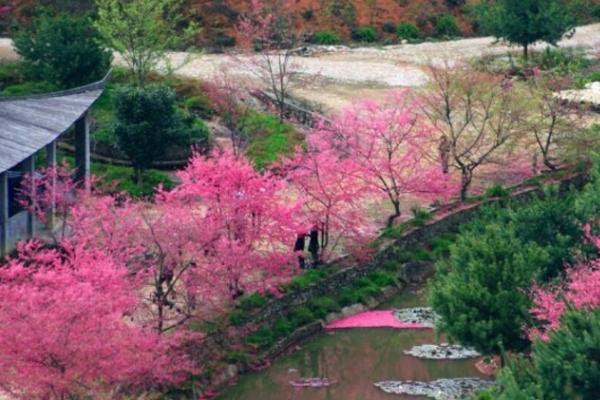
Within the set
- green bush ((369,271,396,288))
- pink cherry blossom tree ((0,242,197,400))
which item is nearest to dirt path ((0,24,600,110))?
green bush ((369,271,396,288))

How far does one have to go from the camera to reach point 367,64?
73.4m

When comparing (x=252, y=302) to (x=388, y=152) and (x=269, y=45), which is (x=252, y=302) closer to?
(x=388, y=152)

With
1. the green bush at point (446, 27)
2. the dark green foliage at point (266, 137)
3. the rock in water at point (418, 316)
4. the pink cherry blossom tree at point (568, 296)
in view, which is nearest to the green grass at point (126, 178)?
the dark green foliage at point (266, 137)

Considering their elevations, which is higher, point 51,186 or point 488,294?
point 51,186

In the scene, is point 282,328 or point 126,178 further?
point 126,178

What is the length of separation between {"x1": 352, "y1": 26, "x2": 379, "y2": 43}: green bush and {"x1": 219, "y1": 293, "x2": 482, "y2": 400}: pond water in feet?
126

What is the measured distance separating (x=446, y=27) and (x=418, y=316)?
132 ft

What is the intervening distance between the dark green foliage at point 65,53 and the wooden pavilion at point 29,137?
31.5ft

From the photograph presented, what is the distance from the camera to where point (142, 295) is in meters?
39.5

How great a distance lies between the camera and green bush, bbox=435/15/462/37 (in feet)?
268

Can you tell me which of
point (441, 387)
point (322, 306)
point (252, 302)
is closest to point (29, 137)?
point (252, 302)

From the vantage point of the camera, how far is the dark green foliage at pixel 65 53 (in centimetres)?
5756

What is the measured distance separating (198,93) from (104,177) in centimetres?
1217

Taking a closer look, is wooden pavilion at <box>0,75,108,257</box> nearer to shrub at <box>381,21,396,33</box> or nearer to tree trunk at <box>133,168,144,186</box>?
tree trunk at <box>133,168,144,186</box>
